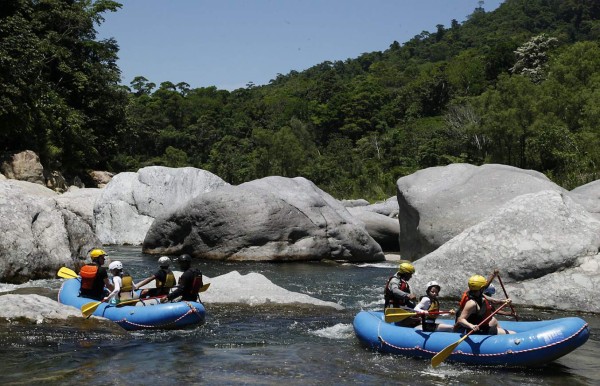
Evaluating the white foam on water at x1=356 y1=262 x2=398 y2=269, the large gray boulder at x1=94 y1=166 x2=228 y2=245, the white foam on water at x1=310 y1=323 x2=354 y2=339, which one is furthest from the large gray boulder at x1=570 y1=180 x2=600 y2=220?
the large gray boulder at x1=94 y1=166 x2=228 y2=245

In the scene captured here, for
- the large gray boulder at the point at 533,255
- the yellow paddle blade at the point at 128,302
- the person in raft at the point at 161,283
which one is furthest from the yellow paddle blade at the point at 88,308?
the large gray boulder at the point at 533,255

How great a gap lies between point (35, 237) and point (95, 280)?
416 cm

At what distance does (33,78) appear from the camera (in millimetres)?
31281

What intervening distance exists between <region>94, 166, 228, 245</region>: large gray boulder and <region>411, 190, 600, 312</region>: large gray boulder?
13.1 meters

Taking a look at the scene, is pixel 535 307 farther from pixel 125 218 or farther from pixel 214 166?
pixel 214 166

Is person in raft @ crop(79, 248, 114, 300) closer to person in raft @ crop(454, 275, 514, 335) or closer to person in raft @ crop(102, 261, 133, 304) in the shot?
person in raft @ crop(102, 261, 133, 304)

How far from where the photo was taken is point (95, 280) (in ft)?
35.1

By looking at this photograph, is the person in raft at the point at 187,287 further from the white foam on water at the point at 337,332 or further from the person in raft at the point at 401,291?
the person in raft at the point at 401,291

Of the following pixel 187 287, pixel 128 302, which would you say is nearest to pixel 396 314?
pixel 187 287

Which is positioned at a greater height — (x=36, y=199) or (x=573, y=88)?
(x=573, y=88)

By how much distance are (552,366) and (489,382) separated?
1078 mm

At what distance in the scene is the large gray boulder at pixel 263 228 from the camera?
60.2 feet

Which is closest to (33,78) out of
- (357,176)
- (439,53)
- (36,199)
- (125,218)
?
(125,218)

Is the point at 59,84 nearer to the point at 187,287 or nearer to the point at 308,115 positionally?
the point at 187,287
